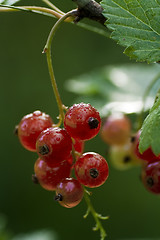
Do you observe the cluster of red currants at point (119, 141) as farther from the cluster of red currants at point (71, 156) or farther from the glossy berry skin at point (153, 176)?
the cluster of red currants at point (71, 156)

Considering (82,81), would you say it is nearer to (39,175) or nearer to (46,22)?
(39,175)

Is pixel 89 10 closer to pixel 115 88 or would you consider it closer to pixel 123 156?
pixel 123 156

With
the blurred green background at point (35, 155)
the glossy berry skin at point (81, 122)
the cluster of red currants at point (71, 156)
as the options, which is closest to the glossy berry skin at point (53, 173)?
the cluster of red currants at point (71, 156)

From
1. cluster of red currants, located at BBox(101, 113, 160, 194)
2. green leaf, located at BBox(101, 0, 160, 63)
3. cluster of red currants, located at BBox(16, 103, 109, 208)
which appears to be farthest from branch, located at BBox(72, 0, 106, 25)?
cluster of red currants, located at BBox(101, 113, 160, 194)

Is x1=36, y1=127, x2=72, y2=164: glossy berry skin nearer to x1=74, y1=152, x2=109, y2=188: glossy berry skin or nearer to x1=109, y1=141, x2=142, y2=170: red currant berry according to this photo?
x1=74, y1=152, x2=109, y2=188: glossy berry skin

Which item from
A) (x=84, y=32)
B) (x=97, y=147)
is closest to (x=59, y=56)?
(x=84, y=32)

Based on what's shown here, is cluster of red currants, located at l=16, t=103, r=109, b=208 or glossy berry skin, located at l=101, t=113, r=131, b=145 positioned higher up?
cluster of red currants, located at l=16, t=103, r=109, b=208
